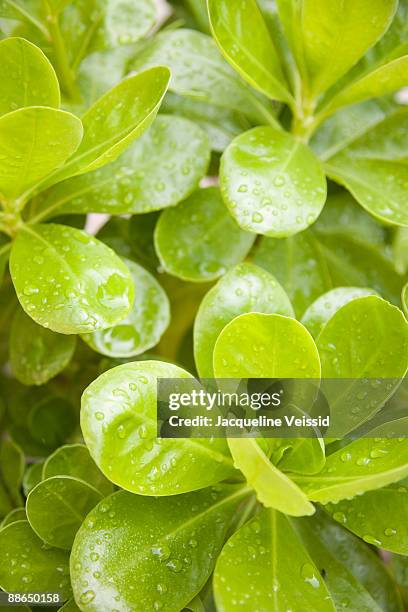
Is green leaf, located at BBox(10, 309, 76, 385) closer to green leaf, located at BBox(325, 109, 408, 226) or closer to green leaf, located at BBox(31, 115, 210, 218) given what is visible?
green leaf, located at BBox(31, 115, 210, 218)

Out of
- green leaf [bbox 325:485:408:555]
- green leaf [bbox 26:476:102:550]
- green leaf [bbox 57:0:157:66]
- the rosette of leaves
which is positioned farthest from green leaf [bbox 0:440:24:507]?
green leaf [bbox 57:0:157:66]

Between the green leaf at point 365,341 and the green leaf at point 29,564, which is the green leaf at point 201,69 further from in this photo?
the green leaf at point 29,564

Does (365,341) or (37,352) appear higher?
(365,341)

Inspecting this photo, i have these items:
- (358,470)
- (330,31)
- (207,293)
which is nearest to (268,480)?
(358,470)

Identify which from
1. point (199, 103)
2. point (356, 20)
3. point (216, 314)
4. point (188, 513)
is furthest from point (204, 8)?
point (188, 513)

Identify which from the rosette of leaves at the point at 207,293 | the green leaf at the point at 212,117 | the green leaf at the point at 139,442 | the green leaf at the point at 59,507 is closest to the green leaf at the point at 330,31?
the rosette of leaves at the point at 207,293

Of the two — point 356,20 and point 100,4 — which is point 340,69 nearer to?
point 356,20

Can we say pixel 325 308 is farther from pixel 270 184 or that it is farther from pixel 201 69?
pixel 201 69
